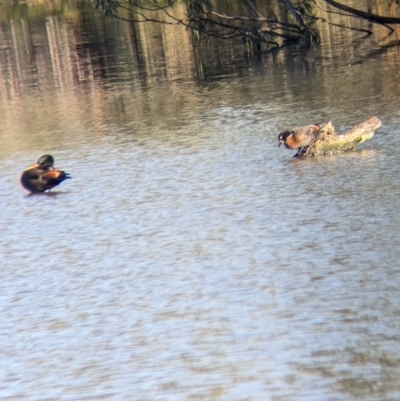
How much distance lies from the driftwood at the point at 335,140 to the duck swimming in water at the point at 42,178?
207 cm

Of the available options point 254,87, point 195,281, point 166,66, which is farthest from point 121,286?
point 166,66

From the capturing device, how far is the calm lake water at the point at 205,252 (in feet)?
15.1

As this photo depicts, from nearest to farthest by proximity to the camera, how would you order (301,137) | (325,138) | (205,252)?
(205,252) → (325,138) → (301,137)

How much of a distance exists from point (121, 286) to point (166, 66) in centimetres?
1326

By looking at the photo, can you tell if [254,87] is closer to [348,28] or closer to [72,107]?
[72,107]

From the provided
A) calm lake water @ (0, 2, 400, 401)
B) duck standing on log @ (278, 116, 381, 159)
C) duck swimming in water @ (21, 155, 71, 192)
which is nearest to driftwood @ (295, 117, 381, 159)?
duck standing on log @ (278, 116, 381, 159)

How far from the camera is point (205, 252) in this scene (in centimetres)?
657

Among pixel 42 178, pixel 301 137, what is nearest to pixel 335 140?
pixel 301 137

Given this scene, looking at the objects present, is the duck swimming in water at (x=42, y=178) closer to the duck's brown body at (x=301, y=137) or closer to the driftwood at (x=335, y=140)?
the duck's brown body at (x=301, y=137)

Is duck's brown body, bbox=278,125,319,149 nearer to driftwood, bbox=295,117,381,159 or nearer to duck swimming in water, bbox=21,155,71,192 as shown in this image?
driftwood, bbox=295,117,381,159

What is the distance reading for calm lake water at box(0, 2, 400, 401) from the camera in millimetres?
4605

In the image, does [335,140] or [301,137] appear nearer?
[335,140]

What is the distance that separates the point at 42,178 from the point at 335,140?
8.36 ft

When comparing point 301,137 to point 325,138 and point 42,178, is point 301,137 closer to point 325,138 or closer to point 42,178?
point 325,138
